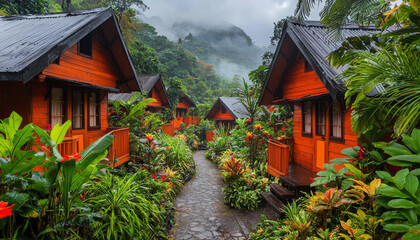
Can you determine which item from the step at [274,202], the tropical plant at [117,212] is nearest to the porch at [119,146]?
the tropical plant at [117,212]

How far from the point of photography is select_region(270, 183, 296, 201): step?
6125 millimetres

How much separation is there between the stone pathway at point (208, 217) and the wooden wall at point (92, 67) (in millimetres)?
4979

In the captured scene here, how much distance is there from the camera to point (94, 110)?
26.0ft

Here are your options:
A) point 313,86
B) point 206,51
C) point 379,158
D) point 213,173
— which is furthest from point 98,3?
point 206,51

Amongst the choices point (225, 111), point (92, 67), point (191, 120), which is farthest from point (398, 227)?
point (191, 120)

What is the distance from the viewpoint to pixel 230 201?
7.43 m

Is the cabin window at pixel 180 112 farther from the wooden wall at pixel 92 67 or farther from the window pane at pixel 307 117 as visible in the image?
the window pane at pixel 307 117

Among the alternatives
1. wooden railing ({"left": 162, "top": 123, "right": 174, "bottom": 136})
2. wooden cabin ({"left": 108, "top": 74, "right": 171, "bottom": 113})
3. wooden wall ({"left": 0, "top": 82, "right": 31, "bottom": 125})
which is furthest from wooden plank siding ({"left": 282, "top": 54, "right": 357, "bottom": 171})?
wooden cabin ({"left": 108, "top": 74, "right": 171, "bottom": 113})

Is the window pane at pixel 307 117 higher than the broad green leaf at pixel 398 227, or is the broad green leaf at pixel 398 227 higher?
the window pane at pixel 307 117

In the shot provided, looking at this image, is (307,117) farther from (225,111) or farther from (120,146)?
(225,111)

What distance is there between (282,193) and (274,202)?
35cm

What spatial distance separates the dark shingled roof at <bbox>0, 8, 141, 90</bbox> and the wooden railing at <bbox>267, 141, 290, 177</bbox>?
5.87 metres

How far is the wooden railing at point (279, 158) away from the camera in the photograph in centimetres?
672

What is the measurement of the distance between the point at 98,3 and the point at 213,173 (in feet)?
72.1
